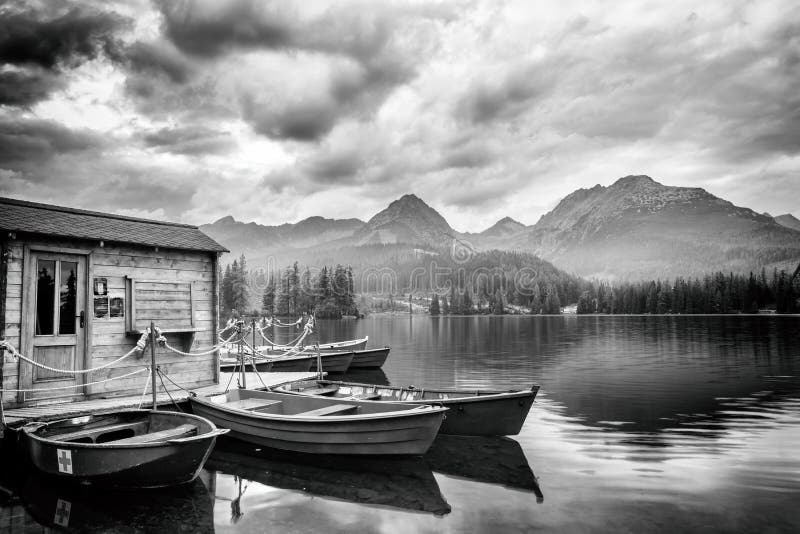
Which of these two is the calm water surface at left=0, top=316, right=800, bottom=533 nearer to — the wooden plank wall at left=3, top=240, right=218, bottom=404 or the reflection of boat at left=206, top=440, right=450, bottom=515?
the reflection of boat at left=206, top=440, right=450, bottom=515

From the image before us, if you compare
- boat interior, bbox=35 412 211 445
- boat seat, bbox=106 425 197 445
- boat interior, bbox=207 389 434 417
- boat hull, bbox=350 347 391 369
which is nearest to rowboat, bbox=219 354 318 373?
boat hull, bbox=350 347 391 369

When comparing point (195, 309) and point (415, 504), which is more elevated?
point (195, 309)

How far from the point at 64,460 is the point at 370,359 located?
22733mm

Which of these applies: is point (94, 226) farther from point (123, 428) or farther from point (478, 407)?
point (478, 407)

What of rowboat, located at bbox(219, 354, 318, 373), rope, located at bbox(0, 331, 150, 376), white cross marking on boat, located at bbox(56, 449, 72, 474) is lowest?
rowboat, located at bbox(219, 354, 318, 373)

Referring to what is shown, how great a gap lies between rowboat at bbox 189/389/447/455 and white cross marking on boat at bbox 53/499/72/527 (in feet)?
13.4

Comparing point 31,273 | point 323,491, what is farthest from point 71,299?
point 323,491

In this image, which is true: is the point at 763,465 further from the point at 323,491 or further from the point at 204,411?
the point at 204,411

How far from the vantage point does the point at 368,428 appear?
11406 mm

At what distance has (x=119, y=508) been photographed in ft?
30.1

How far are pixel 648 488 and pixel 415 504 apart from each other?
4.96 m

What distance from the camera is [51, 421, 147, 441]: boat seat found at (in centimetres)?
1039

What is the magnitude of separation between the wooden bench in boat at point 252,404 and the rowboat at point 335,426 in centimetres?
3

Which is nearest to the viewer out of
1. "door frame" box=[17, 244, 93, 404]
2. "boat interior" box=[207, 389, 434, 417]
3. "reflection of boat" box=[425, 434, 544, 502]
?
"reflection of boat" box=[425, 434, 544, 502]
